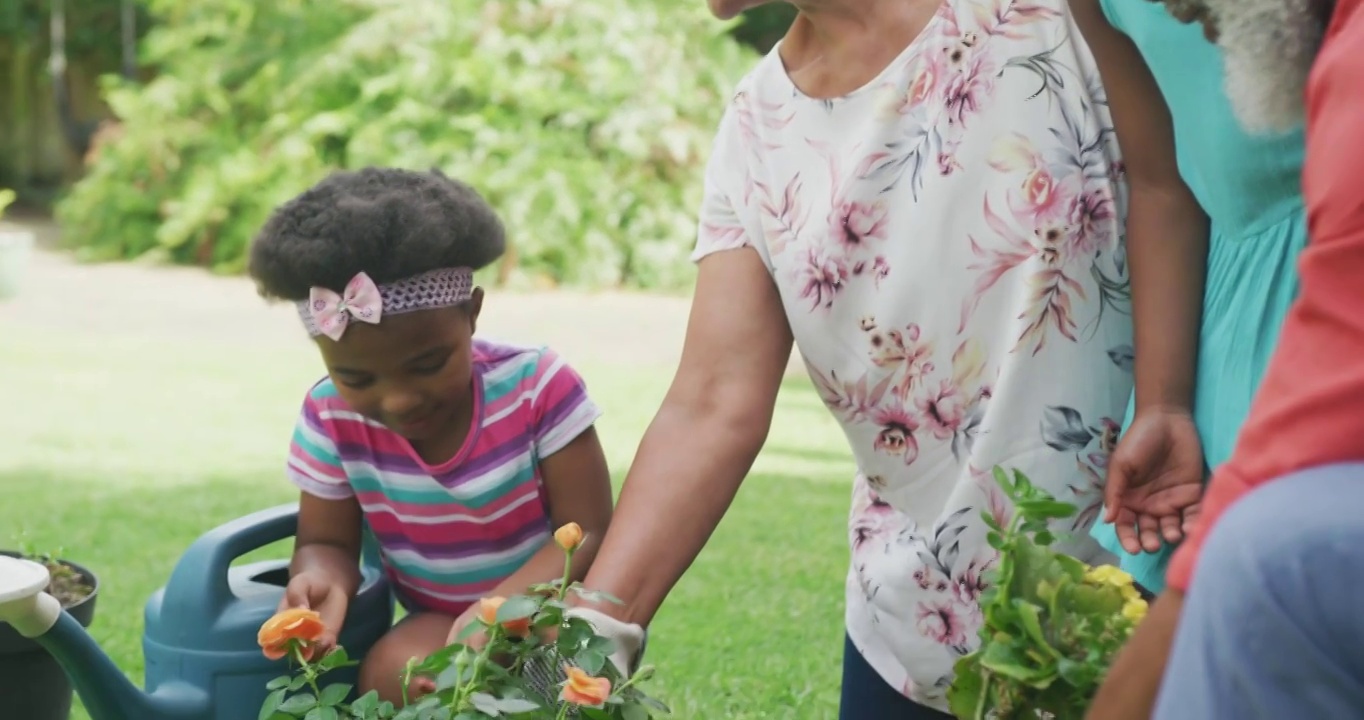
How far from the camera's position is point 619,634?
5.54 ft

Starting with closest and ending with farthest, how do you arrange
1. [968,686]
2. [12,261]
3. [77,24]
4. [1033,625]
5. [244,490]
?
[1033,625] < [968,686] < [244,490] < [12,261] < [77,24]

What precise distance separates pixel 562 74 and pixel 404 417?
846cm

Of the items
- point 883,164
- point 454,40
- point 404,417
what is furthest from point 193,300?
point 883,164

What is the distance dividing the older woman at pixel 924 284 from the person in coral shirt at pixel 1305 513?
777 millimetres

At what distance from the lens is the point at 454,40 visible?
34.6 feet

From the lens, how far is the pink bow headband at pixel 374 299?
2248 mm

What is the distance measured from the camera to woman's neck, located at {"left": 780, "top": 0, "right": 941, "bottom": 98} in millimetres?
1854

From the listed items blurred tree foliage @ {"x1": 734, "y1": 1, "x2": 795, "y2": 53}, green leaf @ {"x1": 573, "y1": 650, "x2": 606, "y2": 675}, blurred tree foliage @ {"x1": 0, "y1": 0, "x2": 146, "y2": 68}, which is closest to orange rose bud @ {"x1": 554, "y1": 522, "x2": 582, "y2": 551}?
green leaf @ {"x1": 573, "y1": 650, "x2": 606, "y2": 675}

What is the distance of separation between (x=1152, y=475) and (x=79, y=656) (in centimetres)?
133

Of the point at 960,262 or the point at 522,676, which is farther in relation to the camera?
the point at 960,262

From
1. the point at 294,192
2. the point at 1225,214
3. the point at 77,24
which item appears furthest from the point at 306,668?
the point at 77,24

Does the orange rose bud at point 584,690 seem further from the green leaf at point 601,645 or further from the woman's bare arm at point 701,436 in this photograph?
the woman's bare arm at point 701,436

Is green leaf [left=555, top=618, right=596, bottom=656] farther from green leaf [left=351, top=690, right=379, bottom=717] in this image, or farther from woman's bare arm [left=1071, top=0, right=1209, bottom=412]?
woman's bare arm [left=1071, top=0, right=1209, bottom=412]

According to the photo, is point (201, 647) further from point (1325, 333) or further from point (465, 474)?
point (1325, 333)
